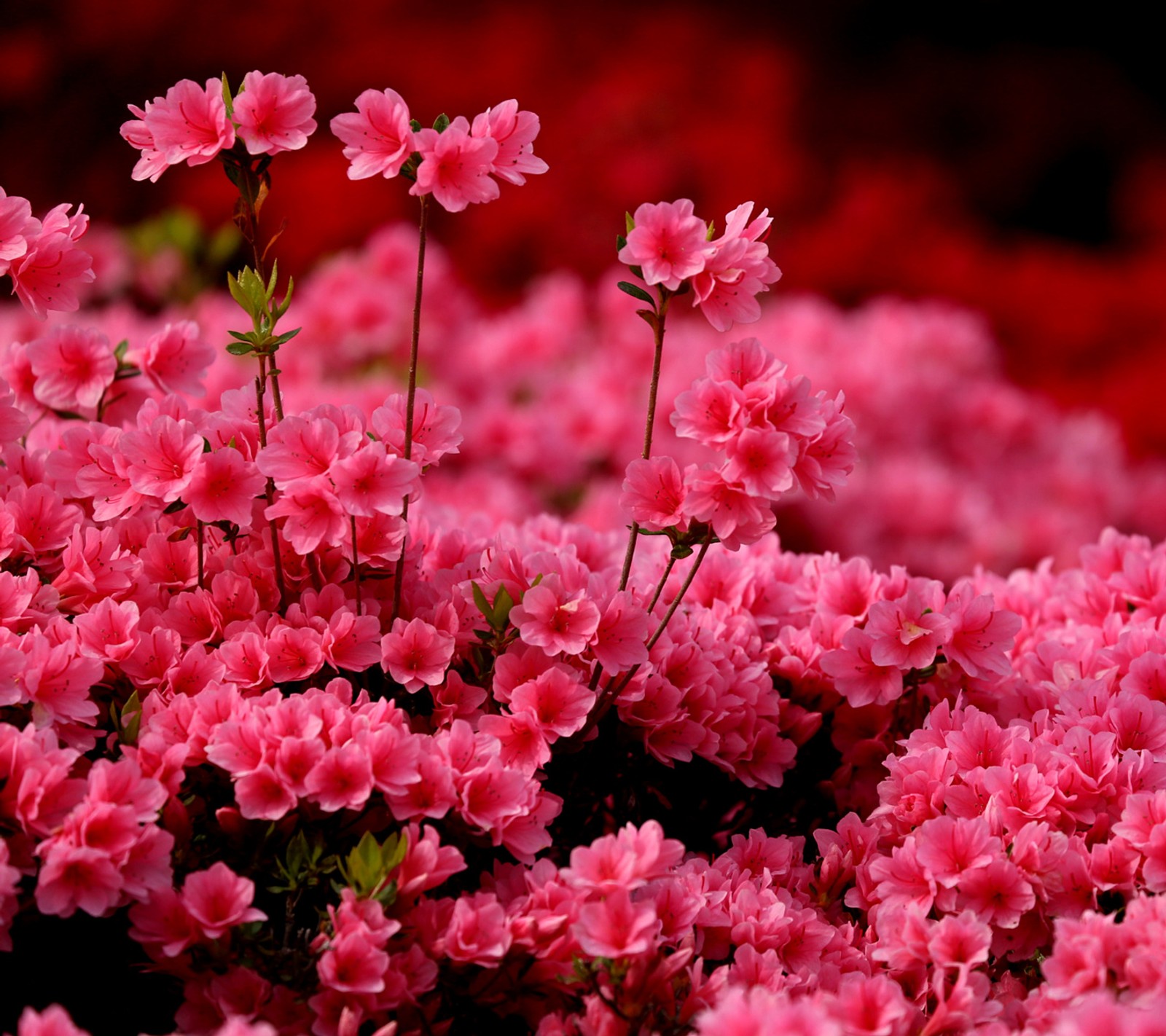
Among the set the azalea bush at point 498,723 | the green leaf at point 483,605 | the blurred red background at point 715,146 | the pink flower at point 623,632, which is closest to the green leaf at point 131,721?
the azalea bush at point 498,723

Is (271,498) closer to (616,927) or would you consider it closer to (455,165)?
(455,165)

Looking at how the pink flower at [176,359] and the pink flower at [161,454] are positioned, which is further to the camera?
the pink flower at [176,359]

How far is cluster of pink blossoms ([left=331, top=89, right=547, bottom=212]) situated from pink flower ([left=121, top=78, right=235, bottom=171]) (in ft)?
0.43

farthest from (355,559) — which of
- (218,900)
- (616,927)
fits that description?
(616,927)

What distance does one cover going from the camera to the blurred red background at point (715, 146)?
687cm

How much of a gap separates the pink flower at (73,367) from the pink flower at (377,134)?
1.78 feet

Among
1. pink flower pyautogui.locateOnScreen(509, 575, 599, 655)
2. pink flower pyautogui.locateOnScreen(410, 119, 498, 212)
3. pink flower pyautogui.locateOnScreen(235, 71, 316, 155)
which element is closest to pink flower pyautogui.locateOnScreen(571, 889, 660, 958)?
pink flower pyautogui.locateOnScreen(509, 575, 599, 655)

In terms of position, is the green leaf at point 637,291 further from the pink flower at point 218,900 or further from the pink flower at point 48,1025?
the pink flower at point 48,1025

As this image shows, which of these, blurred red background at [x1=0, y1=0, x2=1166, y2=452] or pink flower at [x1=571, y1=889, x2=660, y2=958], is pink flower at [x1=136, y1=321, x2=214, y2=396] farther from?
blurred red background at [x1=0, y1=0, x2=1166, y2=452]

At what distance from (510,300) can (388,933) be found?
5.60 meters

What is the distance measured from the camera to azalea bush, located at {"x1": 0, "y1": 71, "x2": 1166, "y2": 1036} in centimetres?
146

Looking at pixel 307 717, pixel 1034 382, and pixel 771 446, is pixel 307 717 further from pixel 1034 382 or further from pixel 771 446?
pixel 1034 382

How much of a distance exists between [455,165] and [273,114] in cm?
23

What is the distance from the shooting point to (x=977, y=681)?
1.98 metres
